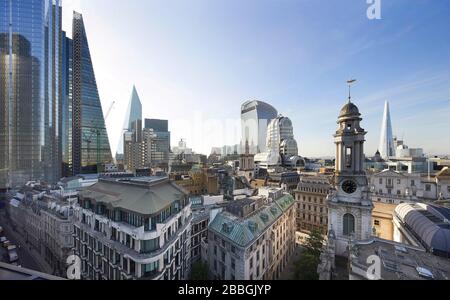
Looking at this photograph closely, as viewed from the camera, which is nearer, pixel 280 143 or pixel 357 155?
pixel 357 155

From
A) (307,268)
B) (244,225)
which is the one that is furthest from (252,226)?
(307,268)

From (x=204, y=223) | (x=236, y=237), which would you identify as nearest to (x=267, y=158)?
(x=204, y=223)

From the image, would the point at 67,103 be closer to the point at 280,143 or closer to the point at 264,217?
the point at 264,217

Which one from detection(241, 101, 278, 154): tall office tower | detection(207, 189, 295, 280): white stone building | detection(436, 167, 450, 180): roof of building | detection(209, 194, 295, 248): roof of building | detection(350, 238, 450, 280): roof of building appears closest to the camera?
detection(350, 238, 450, 280): roof of building

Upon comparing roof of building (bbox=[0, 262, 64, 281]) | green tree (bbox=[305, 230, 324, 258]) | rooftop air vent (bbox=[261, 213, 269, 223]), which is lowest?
green tree (bbox=[305, 230, 324, 258])

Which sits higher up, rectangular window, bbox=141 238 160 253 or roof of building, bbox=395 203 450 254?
roof of building, bbox=395 203 450 254

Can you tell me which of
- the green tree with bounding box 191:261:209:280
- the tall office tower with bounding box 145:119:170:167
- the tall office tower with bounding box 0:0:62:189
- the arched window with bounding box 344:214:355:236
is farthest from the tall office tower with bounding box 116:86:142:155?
the arched window with bounding box 344:214:355:236

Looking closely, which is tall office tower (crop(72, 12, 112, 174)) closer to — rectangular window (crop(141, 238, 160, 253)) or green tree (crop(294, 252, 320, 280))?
rectangular window (crop(141, 238, 160, 253))
